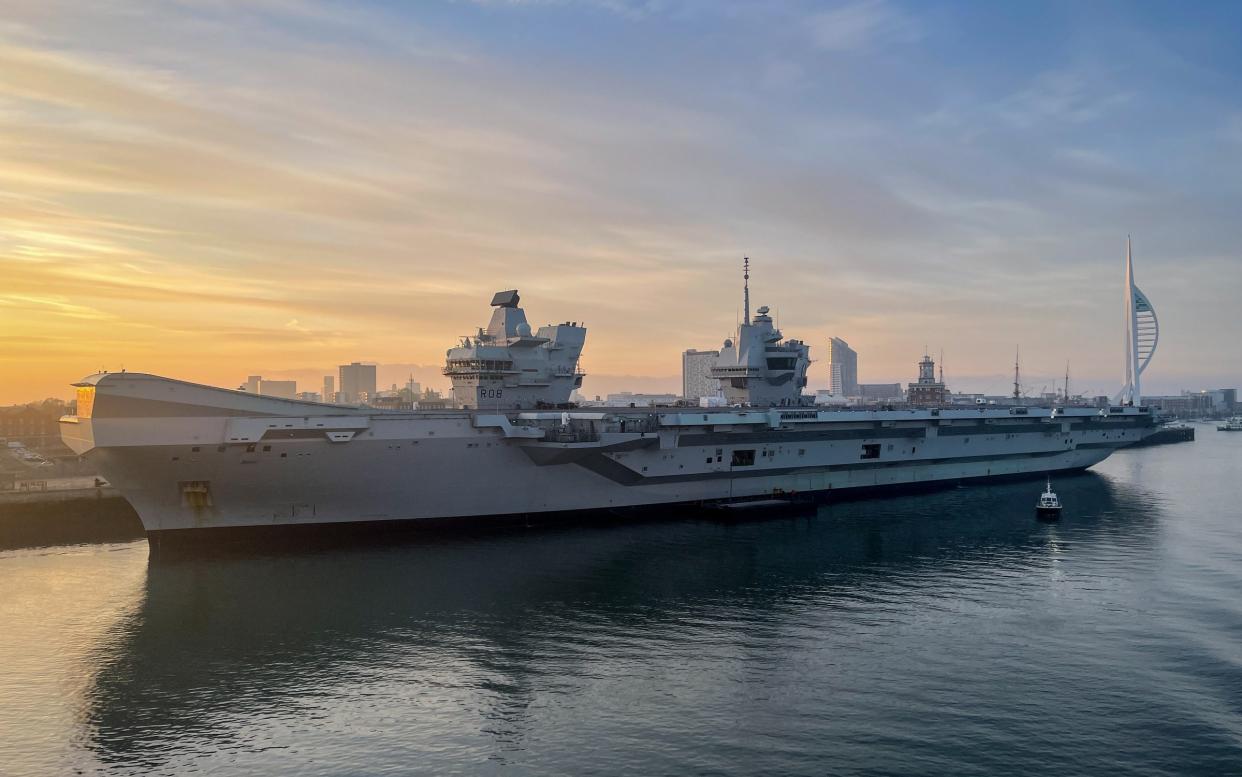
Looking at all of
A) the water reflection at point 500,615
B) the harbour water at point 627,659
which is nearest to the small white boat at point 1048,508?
the water reflection at point 500,615

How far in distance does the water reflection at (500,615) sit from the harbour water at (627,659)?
0.08m

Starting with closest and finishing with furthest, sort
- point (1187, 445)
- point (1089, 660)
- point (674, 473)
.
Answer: point (1089, 660), point (674, 473), point (1187, 445)

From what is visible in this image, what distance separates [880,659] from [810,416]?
1845cm

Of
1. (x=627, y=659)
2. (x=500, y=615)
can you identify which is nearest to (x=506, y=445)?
(x=500, y=615)

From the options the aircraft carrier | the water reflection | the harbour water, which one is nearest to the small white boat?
the water reflection

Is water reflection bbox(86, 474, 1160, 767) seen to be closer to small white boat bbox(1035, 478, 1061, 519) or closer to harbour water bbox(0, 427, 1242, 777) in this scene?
harbour water bbox(0, 427, 1242, 777)

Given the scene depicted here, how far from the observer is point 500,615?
1811cm

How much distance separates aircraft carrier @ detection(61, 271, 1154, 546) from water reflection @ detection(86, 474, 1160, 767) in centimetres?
171

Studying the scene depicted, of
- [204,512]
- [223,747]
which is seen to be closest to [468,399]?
[204,512]

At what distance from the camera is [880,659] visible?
49.6 feet

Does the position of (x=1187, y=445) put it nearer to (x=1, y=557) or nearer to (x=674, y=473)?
(x=674, y=473)

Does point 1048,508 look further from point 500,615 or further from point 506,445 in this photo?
point 500,615

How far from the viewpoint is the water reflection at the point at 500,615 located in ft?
43.7

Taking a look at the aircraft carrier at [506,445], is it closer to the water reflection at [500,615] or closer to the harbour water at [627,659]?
the water reflection at [500,615]
